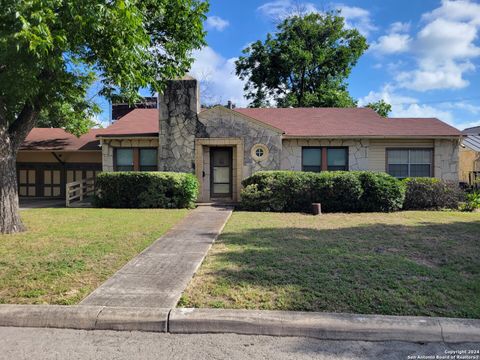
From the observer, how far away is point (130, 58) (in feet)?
26.4

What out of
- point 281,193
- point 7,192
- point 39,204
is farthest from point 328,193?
point 39,204

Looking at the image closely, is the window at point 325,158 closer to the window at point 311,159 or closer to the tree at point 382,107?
the window at point 311,159

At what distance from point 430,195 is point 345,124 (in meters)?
4.98

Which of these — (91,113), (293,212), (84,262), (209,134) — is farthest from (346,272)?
(91,113)

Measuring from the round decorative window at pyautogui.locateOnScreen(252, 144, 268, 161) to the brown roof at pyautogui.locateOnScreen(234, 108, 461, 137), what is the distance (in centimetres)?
126

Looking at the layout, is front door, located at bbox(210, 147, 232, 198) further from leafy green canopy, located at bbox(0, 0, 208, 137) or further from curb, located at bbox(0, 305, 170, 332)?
curb, located at bbox(0, 305, 170, 332)

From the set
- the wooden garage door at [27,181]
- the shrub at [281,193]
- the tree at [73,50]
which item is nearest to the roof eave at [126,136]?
the tree at [73,50]

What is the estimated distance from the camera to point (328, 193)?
1356cm

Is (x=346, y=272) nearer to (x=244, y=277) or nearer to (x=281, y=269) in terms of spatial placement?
(x=281, y=269)

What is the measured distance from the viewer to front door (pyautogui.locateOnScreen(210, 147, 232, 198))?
54.8 feet

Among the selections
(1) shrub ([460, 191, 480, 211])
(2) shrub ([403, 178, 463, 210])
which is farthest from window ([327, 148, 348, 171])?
(1) shrub ([460, 191, 480, 211])

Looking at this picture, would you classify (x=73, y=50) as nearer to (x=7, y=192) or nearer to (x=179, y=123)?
(x=7, y=192)

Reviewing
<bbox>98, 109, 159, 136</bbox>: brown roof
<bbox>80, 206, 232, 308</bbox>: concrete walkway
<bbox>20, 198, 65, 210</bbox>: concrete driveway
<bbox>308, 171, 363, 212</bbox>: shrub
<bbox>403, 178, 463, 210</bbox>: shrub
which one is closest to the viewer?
<bbox>80, 206, 232, 308</bbox>: concrete walkway

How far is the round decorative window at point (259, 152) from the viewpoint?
15961 mm
